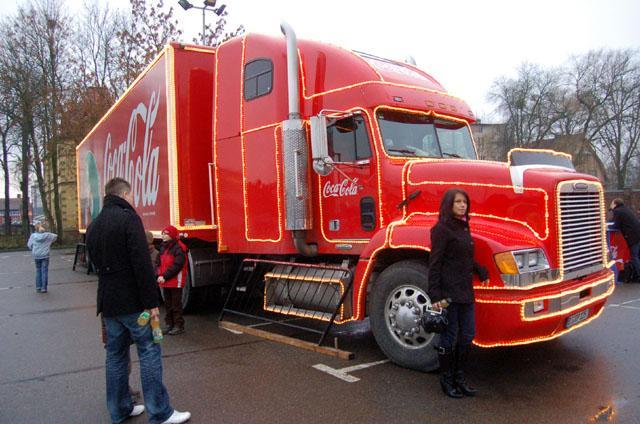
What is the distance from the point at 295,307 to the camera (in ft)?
21.8

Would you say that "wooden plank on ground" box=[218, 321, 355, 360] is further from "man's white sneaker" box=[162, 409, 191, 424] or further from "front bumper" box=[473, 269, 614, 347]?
"man's white sneaker" box=[162, 409, 191, 424]

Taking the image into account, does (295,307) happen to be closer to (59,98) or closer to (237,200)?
(237,200)

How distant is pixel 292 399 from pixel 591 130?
44460 millimetres

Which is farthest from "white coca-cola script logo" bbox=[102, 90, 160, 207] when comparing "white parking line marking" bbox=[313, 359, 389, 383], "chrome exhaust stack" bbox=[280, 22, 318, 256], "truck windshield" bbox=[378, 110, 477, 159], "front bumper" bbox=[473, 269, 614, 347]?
"front bumper" bbox=[473, 269, 614, 347]

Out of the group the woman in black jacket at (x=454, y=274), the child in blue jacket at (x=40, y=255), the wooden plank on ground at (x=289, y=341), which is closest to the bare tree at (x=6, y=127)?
the child in blue jacket at (x=40, y=255)

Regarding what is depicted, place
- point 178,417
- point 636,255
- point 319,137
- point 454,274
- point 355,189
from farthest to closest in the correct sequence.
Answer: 1. point 636,255
2. point 355,189
3. point 319,137
4. point 454,274
5. point 178,417

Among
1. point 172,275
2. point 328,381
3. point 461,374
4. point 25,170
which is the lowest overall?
point 328,381

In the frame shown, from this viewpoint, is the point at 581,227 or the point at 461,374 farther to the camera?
the point at 581,227

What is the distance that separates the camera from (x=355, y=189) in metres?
6.03

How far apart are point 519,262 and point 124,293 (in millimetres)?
3120

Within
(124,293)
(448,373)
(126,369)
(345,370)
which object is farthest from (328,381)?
(124,293)

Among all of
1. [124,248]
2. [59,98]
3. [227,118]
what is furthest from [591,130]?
[124,248]

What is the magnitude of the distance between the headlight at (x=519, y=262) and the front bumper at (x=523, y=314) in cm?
18

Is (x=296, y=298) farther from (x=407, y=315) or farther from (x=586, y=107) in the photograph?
(x=586, y=107)
